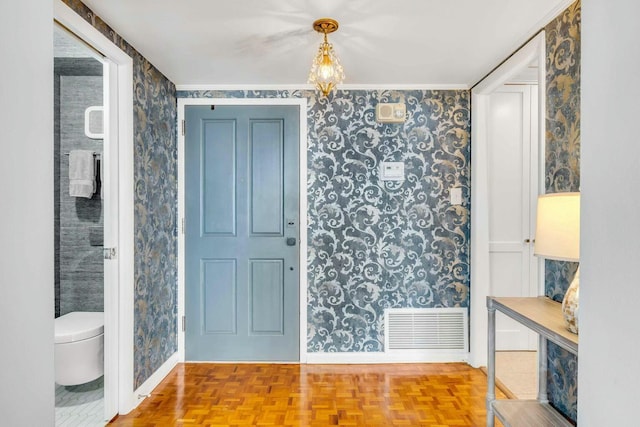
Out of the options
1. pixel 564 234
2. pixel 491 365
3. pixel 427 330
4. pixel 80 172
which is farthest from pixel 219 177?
pixel 564 234

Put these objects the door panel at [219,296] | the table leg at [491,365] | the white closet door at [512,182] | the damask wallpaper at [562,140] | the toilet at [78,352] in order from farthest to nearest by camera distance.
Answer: the white closet door at [512,182], the door panel at [219,296], the toilet at [78,352], the table leg at [491,365], the damask wallpaper at [562,140]

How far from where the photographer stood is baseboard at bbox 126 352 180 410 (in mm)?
2488

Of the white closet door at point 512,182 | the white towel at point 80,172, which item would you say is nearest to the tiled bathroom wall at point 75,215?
the white towel at point 80,172

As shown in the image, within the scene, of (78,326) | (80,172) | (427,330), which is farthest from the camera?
(427,330)

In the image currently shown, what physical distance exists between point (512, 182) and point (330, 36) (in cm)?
206

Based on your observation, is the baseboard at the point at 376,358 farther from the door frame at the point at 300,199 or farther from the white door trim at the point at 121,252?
the white door trim at the point at 121,252

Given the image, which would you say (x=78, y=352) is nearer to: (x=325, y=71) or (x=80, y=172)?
(x=80, y=172)

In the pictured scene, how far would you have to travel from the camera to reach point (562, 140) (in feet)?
6.60

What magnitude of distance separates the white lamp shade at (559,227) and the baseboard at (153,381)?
2.52 metres

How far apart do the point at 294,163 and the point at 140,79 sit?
1.27m

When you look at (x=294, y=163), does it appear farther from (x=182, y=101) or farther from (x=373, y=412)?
(x=373, y=412)

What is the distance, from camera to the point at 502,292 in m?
3.32

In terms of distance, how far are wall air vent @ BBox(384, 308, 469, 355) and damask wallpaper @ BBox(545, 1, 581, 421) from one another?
3.67 ft

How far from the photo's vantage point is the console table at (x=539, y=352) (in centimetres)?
164
